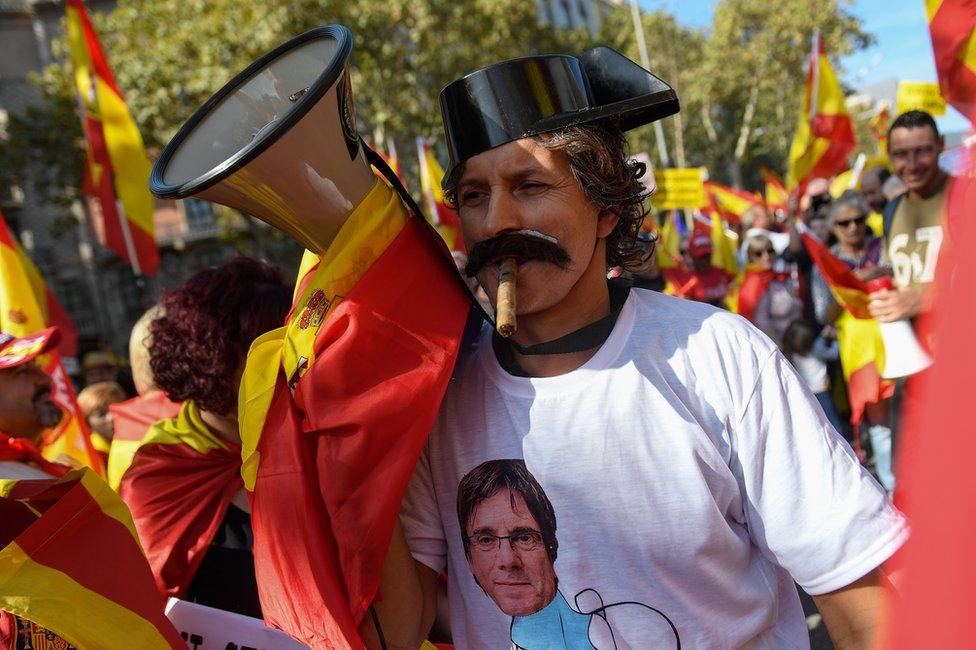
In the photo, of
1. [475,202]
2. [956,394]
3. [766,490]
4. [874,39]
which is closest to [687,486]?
[766,490]

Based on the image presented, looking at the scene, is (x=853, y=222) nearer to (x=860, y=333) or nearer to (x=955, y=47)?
(x=860, y=333)

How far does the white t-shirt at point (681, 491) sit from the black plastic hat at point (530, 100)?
0.37m

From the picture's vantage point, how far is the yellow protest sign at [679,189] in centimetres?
785

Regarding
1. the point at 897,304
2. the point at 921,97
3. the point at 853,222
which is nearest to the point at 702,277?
the point at 921,97

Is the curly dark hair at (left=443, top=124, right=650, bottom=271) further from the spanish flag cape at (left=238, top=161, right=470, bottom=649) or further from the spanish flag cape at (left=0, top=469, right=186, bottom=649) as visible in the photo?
the spanish flag cape at (left=0, top=469, right=186, bottom=649)

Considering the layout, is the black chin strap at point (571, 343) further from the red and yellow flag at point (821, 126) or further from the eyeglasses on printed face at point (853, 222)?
the red and yellow flag at point (821, 126)

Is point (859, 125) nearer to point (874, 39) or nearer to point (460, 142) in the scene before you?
point (874, 39)

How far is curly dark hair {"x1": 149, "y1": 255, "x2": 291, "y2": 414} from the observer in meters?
2.37

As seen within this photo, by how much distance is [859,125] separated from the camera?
42.3 m

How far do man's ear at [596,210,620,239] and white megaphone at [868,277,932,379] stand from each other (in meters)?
2.85

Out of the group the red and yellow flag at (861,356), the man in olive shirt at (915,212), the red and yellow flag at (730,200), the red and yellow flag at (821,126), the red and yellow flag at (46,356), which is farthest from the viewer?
the red and yellow flag at (730,200)

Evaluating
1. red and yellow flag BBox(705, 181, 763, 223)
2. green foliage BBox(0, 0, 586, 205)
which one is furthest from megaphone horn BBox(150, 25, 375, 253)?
green foliage BBox(0, 0, 586, 205)

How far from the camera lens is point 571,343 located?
154cm

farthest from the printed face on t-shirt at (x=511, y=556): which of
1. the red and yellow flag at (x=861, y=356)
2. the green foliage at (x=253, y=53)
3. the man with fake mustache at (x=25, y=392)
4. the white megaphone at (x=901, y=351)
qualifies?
the green foliage at (x=253, y=53)
